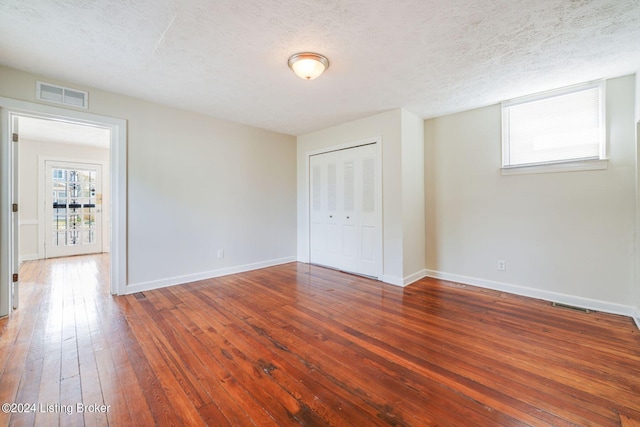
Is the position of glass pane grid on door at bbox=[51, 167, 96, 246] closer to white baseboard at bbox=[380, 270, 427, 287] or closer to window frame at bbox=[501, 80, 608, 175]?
white baseboard at bbox=[380, 270, 427, 287]

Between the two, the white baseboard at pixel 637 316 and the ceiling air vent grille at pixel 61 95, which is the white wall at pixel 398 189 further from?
the ceiling air vent grille at pixel 61 95

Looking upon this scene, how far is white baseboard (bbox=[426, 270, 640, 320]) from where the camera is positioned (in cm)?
278

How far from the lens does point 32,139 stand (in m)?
5.50

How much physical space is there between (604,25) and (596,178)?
1653mm

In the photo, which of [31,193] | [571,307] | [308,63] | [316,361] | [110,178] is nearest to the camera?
[316,361]

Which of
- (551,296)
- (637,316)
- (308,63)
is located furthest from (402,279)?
(308,63)

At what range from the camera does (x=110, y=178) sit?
328 centimetres

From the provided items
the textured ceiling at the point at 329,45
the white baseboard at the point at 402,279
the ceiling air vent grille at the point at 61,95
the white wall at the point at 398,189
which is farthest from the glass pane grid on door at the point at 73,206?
the white baseboard at the point at 402,279

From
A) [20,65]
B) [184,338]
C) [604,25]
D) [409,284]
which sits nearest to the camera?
[604,25]

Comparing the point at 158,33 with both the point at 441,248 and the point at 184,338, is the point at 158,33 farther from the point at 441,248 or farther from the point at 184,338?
the point at 441,248

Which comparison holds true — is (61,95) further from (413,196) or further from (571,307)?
(571,307)

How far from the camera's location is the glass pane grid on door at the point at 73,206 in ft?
19.2

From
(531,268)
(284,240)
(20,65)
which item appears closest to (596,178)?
(531,268)

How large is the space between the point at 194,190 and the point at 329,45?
2872 mm
